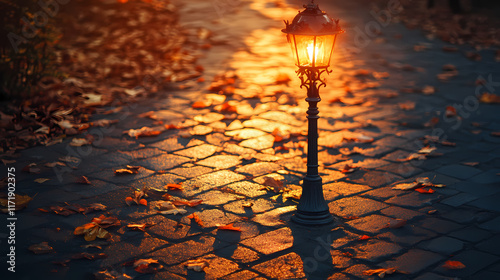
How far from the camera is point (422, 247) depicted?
417 centimetres

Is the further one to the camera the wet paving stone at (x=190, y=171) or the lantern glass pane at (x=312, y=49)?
the wet paving stone at (x=190, y=171)

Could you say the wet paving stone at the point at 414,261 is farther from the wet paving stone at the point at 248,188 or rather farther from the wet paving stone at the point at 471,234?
the wet paving stone at the point at 248,188

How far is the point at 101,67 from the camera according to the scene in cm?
953

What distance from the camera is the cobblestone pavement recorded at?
402cm

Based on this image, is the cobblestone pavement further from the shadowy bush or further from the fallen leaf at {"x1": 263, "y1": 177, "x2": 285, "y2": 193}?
the shadowy bush

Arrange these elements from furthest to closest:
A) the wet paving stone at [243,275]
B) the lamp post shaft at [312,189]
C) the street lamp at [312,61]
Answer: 1. the lamp post shaft at [312,189]
2. the street lamp at [312,61]
3. the wet paving stone at [243,275]

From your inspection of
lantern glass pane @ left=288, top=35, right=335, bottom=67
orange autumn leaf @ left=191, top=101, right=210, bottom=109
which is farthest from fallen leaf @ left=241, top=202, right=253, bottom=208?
orange autumn leaf @ left=191, top=101, right=210, bottom=109

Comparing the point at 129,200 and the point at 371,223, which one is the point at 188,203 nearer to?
the point at 129,200

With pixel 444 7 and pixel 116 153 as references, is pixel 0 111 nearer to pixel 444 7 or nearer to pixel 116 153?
pixel 116 153

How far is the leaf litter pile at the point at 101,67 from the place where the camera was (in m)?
6.73

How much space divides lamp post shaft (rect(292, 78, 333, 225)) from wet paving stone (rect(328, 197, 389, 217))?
0.61 ft

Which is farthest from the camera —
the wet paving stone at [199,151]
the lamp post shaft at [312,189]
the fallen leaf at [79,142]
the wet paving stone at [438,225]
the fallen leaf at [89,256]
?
the fallen leaf at [79,142]

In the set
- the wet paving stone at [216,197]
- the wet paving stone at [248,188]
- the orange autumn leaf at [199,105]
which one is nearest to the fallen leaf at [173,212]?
the wet paving stone at [216,197]

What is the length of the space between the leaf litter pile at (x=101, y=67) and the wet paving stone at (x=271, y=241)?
282 cm
